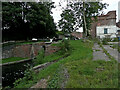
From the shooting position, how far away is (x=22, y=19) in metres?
11.1

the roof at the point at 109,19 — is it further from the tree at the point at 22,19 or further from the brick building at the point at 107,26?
the tree at the point at 22,19

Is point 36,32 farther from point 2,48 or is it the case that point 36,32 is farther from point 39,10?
point 2,48

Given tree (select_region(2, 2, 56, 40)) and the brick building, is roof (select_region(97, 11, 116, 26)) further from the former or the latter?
tree (select_region(2, 2, 56, 40))

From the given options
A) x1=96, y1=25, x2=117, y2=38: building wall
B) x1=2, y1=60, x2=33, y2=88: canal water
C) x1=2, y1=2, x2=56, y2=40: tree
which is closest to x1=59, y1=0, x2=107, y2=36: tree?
x1=2, y1=2, x2=56, y2=40: tree

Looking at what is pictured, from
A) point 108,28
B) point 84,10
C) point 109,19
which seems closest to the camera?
point 84,10

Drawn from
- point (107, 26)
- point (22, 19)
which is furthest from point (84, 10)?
point (107, 26)

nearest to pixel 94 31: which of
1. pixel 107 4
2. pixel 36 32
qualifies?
pixel 107 4

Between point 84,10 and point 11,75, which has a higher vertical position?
point 84,10

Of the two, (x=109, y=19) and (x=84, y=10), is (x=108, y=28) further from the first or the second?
(x=84, y=10)

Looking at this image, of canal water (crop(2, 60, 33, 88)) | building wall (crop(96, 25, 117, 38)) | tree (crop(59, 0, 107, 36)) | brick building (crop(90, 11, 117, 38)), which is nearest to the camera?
canal water (crop(2, 60, 33, 88))

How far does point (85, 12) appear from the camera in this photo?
9734 millimetres

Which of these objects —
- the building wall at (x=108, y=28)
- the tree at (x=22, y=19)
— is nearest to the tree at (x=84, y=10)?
the tree at (x=22, y=19)

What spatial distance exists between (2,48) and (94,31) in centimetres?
1701

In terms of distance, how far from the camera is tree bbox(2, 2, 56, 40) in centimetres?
927
